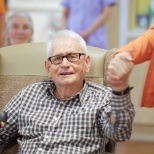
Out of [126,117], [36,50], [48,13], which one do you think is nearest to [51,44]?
[36,50]

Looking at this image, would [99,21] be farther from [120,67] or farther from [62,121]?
[120,67]

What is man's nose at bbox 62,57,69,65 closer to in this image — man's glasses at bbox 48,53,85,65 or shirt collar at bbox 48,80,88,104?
man's glasses at bbox 48,53,85,65

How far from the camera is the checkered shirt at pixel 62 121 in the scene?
1.65 meters

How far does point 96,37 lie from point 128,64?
2.04 meters

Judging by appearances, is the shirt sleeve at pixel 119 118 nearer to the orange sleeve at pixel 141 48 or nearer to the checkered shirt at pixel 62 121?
the checkered shirt at pixel 62 121

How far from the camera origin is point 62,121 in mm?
1688

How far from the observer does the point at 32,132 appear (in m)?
1.72

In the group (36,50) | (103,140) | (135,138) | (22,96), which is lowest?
(135,138)

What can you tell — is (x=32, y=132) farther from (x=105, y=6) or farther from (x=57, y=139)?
(x=105, y=6)

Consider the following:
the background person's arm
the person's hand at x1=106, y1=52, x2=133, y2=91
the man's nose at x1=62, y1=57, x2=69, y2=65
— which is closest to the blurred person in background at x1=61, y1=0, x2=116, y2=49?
the background person's arm

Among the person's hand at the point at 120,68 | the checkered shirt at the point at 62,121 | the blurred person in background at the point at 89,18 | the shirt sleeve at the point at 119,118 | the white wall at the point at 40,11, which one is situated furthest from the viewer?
the white wall at the point at 40,11

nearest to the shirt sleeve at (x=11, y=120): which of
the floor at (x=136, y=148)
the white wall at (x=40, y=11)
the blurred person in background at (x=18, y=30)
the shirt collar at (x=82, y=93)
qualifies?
the shirt collar at (x=82, y=93)

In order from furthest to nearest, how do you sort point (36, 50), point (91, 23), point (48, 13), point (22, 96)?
point (48, 13) → point (91, 23) → point (36, 50) → point (22, 96)

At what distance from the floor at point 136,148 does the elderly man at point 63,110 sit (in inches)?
59.9
